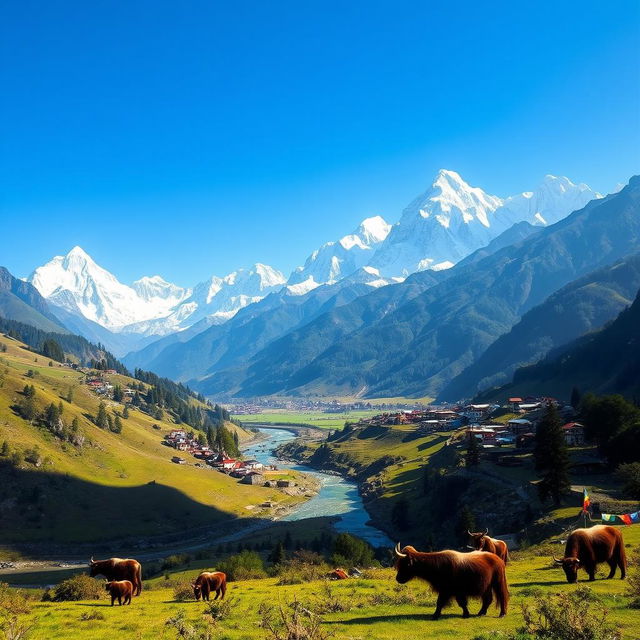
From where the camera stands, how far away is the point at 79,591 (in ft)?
118

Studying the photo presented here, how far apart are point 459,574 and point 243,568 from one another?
1551 inches

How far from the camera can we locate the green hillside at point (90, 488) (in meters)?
113

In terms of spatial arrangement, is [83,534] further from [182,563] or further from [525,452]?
[525,452]

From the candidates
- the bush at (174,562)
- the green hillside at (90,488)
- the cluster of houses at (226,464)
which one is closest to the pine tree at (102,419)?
the green hillside at (90,488)

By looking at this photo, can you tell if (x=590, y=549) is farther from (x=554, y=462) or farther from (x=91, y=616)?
(x=554, y=462)

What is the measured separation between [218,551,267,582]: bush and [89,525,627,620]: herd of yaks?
60.8 ft

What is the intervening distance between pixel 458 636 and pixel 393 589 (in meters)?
12.4

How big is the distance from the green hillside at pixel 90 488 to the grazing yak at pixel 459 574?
4364 inches

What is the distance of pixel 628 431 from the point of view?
83.6 meters

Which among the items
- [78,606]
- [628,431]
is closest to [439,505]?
[628,431]

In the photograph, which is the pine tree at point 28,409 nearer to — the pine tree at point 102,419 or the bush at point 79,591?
the pine tree at point 102,419

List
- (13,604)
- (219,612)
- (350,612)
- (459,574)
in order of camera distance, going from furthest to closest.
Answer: (13,604) → (219,612) → (350,612) → (459,574)

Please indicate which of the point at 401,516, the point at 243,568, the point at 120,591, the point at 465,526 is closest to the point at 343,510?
the point at 401,516

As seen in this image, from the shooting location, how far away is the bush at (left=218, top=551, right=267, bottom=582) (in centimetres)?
4981
